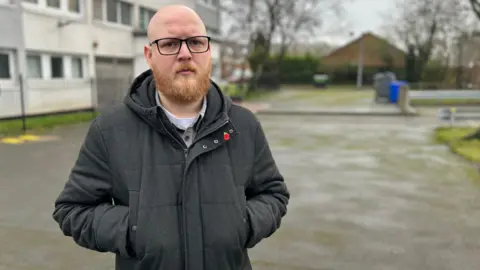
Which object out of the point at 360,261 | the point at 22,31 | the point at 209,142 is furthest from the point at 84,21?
the point at 209,142

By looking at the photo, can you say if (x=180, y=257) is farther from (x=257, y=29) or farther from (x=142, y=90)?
(x=257, y=29)

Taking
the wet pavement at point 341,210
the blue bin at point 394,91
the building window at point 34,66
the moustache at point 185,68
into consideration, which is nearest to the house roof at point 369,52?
the blue bin at point 394,91

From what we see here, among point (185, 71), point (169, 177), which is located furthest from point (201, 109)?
point (169, 177)

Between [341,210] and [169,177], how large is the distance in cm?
438

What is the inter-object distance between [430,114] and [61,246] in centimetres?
1647

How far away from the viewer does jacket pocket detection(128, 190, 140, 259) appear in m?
1.65

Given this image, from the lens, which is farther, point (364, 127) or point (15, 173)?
point (364, 127)

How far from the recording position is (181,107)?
178cm

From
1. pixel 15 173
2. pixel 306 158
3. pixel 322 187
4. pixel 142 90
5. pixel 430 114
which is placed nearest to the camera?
pixel 142 90

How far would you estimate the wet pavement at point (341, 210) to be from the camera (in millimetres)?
4160

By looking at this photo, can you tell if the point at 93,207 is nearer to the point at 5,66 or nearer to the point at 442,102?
the point at 5,66

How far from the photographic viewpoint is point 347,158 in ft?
30.1

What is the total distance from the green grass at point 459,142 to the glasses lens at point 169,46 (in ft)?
27.1

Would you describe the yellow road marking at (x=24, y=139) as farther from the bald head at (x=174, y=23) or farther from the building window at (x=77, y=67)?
the bald head at (x=174, y=23)
